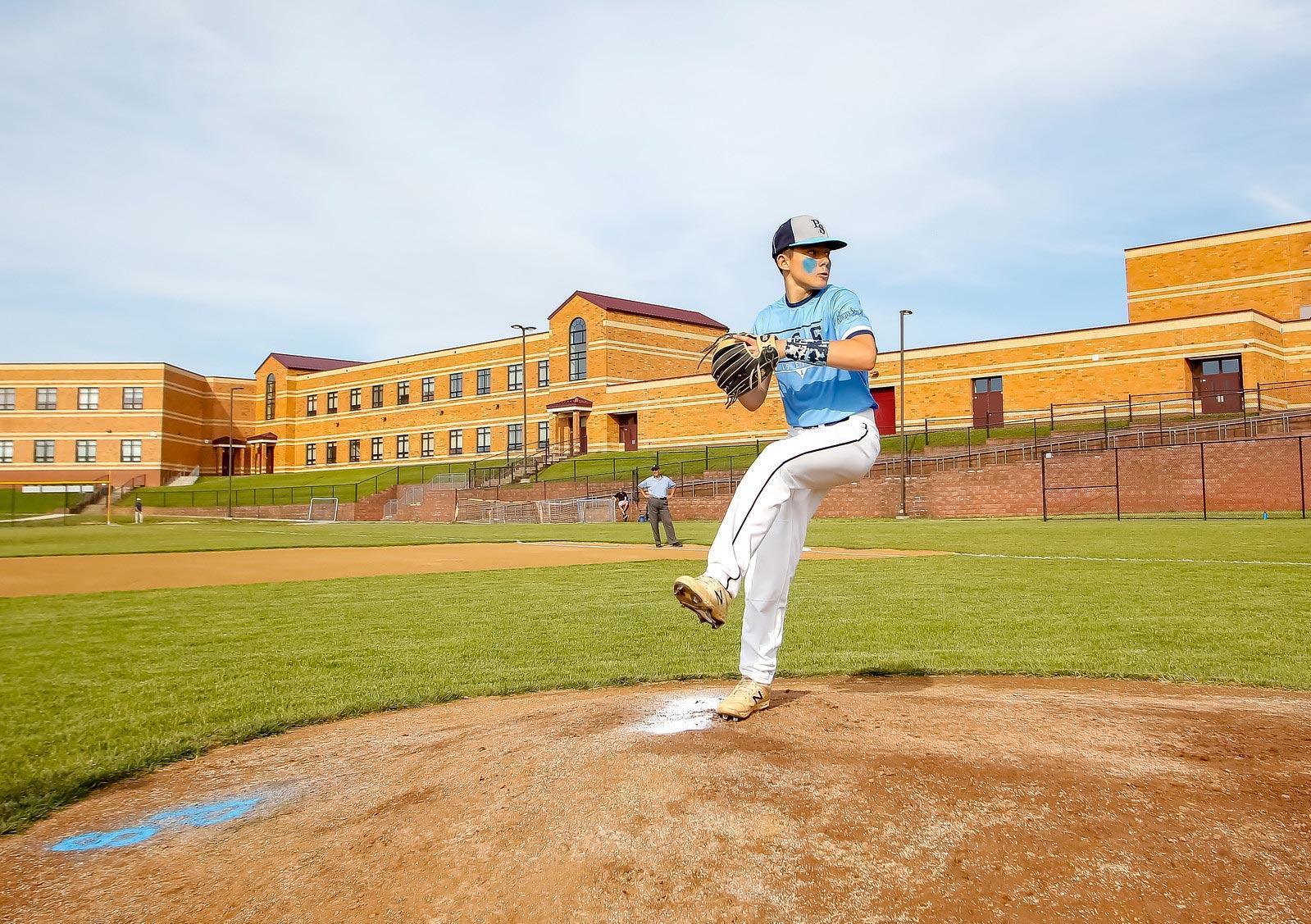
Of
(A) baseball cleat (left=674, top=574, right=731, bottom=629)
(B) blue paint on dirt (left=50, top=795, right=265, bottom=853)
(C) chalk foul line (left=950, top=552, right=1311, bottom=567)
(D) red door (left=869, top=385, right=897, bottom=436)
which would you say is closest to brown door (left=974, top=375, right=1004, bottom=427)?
(D) red door (left=869, top=385, right=897, bottom=436)

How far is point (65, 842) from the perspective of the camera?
314 cm

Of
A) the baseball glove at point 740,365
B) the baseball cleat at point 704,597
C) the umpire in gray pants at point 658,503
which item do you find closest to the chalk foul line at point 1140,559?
the umpire in gray pants at point 658,503

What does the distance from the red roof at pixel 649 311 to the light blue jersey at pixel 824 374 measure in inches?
2214

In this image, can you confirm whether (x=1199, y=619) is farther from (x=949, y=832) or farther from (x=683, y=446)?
(x=683, y=446)

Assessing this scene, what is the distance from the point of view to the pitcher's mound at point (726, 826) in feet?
7.90

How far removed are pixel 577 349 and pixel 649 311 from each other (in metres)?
5.95

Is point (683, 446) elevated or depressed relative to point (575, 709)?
elevated

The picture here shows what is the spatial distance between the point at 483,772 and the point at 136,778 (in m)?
1.72

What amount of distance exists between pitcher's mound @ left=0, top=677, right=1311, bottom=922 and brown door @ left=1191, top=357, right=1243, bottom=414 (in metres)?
40.5

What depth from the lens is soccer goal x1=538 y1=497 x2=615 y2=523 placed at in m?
42.0

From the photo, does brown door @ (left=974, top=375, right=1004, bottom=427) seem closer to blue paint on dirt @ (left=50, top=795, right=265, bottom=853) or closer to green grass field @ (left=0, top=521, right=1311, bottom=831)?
green grass field @ (left=0, top=521, right=1311, bottom=831)

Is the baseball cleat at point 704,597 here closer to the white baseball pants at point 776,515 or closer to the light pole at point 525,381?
Result: the white baseball pants at point 776,515

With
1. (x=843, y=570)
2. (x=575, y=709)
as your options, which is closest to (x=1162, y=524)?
(x=843, y=570)

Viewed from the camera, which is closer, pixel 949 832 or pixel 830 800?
pixel 949 832
